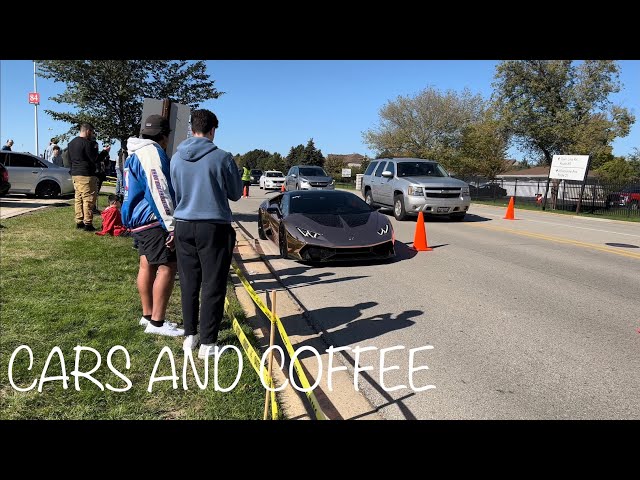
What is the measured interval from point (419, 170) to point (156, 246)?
13317 mm

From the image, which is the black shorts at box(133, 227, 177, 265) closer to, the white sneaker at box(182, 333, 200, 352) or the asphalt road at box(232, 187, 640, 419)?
the white sneaker at box(182, 333, 200, 352)

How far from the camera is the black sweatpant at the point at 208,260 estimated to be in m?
4.06

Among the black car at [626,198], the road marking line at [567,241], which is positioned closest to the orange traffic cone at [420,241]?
the road marking line at [567,241]

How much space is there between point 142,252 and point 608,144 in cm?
3356

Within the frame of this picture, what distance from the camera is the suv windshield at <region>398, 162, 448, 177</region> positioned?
16539mm

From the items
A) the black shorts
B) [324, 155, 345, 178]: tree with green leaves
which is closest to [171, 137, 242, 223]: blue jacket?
the black shorts

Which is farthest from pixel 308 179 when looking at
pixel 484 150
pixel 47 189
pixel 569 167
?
pixel 484 150

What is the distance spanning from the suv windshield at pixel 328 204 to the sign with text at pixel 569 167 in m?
16.4

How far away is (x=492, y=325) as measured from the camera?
5.30 meters

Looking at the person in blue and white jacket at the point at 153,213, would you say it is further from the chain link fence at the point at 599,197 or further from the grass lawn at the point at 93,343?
the chain link fence at the point at 599,197

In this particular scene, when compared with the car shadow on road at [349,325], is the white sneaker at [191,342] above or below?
above

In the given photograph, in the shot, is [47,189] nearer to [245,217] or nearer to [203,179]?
[245,217]
